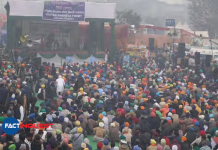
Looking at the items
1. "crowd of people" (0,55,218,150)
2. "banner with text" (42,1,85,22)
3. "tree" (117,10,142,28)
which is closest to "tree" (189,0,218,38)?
"tree" (117,10,142,28)

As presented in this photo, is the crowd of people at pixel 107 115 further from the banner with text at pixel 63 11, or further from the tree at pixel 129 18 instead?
the tree at pixel 129 18

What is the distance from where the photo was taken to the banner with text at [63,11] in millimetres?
28922

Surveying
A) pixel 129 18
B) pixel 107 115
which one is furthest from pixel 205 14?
pixel 107 115

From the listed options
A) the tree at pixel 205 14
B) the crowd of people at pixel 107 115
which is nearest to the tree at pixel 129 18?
the tree at pixel 205 14

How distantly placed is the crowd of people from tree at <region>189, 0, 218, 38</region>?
128ft

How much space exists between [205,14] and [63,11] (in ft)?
115

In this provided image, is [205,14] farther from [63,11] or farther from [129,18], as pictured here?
[63,11]

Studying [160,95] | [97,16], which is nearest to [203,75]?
[160,95]

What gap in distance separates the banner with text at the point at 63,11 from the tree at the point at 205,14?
3179 centimetres

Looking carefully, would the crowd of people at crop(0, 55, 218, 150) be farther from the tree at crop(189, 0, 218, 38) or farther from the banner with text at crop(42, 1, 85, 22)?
the tree at crop(189, 0, 218, 38)

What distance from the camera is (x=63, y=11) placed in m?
29.2

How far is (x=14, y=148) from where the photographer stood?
8461 millimetres

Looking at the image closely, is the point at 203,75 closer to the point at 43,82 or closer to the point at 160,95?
the point at 160,95

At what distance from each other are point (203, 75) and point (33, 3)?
45.7 ft
